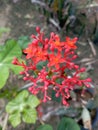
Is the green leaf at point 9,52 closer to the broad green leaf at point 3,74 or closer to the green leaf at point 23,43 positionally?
the broad green leaf at point 3,74

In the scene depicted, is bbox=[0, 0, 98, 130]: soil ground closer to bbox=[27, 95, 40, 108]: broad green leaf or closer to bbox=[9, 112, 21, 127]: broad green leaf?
bbox=[27, 95, 40, 108]: broad green leaf

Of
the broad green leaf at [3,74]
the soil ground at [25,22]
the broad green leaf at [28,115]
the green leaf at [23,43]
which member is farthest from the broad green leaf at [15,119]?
the soil ground at [25,22]

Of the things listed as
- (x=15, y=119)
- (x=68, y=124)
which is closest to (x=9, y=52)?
(x=15, y=119)

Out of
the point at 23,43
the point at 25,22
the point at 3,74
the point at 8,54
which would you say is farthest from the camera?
the point at 25,22

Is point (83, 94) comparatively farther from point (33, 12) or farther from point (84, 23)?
point (33, 12)

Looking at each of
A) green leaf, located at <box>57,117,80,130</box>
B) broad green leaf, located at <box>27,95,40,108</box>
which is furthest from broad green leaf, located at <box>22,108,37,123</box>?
green leaf, located at <box>57,117,80,130</box>

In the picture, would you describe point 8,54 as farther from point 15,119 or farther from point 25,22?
point 25,22
